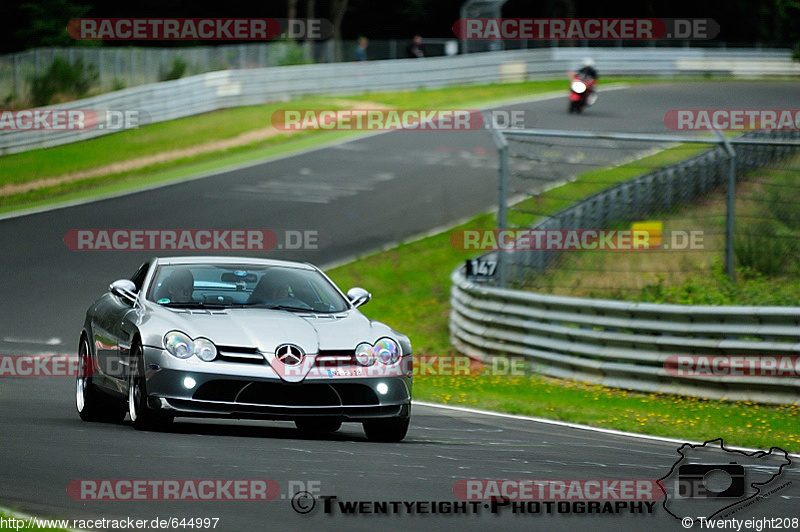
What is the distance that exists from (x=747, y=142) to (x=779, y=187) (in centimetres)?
111

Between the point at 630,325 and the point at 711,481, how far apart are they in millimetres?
6420

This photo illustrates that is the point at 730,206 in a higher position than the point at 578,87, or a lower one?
higher

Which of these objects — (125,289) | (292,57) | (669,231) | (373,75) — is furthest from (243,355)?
(292,57)

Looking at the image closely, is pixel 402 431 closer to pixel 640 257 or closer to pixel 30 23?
pixel 640 257

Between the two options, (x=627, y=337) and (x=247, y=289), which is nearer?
(x=247, y=289)

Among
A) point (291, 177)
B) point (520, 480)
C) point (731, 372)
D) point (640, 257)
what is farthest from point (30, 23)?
point (520, 480)

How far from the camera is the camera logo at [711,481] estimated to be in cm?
763

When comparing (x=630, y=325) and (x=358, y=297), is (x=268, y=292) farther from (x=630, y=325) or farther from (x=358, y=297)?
(x=630, y=325)

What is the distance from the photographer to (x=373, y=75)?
41.8 m

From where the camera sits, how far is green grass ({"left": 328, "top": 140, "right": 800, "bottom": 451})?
1167 cm

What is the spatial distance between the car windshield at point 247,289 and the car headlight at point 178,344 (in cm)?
75

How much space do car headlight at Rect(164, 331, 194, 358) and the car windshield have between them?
2.47 feet

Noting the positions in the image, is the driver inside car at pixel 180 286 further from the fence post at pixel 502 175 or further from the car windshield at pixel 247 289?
the fence post at pixel 502 175

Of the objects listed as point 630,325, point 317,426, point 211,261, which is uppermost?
point 211,261
